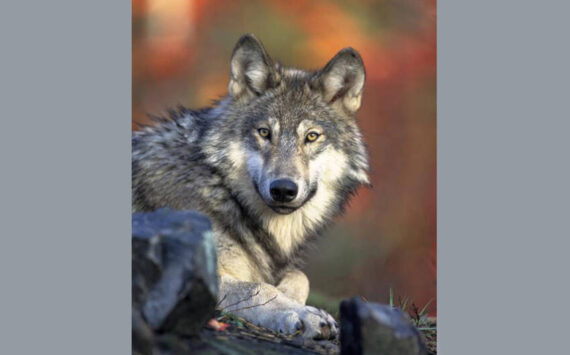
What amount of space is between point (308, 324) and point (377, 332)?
873mm

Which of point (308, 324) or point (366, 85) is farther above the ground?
point (366, 85)

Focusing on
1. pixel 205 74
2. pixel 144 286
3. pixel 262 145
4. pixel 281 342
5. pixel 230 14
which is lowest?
pixel 281 342

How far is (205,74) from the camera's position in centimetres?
677

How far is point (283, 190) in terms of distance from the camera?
6.29m

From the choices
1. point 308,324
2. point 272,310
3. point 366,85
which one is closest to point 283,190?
point 272,310

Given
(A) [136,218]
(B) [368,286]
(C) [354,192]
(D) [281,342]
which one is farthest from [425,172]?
(A) [136,218]

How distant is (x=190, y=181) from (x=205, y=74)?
3.20 feet

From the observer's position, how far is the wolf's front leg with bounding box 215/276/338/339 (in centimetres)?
614

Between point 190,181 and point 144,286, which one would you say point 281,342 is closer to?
point 144,286

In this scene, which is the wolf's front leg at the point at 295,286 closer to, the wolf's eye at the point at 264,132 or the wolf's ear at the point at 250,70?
the wolf's eye at the point at 264,132

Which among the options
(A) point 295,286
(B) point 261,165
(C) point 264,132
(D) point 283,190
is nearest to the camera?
(D) point 283,190

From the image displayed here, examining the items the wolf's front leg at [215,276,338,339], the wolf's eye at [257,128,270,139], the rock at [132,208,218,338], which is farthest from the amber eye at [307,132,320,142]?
the rock at [132,208,218,338]

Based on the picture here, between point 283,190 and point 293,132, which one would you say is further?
point 293,132

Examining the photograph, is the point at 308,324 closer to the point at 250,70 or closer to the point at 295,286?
the point at 295,286
